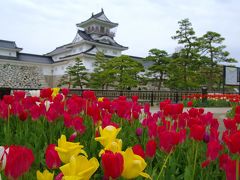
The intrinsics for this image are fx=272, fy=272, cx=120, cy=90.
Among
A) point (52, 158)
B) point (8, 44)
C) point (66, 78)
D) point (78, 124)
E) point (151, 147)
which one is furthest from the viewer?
point (8, 44)

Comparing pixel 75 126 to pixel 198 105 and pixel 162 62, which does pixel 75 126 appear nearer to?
pixel 198 105

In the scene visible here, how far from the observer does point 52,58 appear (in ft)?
147

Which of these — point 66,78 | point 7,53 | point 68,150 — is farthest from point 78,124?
point 7,53

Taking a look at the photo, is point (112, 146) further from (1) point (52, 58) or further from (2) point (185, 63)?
(1) point (52, 58)

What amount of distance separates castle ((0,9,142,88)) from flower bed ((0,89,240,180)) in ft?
104

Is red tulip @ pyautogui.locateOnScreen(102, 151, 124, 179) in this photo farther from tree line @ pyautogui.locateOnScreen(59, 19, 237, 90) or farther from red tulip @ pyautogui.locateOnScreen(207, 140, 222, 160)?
tree line @ pyautogui.locateOnScreen(59, 19, 237, 90)

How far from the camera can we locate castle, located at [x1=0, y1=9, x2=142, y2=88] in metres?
36.5

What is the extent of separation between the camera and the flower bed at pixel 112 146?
2.47ft

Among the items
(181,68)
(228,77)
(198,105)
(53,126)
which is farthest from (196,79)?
(53,126)

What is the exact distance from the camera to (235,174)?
0.89m

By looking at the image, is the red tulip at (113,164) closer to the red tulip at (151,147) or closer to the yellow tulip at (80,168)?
the yellow tulip at (80,168)

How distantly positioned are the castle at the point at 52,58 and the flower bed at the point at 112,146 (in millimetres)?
31611

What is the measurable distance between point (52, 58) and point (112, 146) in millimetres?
45698

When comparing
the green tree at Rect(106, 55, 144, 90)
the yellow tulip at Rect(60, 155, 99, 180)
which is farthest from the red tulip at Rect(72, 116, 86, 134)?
the green tree at Rect(106, 55, 144, 90)
